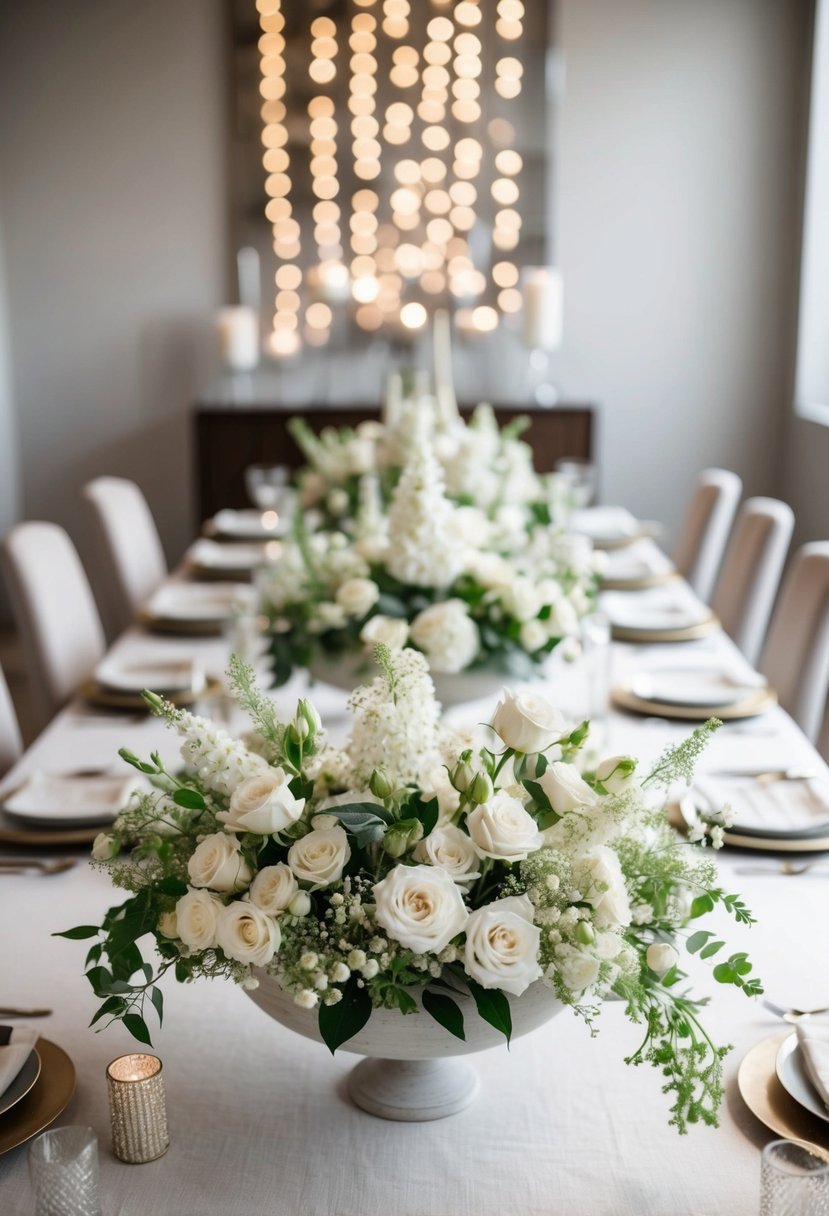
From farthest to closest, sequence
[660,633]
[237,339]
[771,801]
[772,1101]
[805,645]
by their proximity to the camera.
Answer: [237,339], [660,633], [805,645], [771,801], [772,1101]

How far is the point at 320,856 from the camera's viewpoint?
1.02 m

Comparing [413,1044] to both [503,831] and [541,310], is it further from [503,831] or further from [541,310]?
[541,310]

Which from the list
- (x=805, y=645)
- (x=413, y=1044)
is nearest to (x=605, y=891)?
(x=413, y=1044)

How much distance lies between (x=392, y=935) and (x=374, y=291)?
5.06 metres

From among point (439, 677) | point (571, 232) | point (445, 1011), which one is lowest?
point (439, 677)

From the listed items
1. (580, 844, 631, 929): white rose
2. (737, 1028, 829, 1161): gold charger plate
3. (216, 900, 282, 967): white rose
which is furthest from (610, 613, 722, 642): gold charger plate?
(216, 900, 282, 967): white rose

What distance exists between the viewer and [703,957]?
1.03m

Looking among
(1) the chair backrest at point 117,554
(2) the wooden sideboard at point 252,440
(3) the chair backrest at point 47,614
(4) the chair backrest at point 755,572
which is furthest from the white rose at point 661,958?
(2) the wooden sideboard at point 252,440

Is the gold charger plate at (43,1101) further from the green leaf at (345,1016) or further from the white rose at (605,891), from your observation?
the white rose at (605,891)

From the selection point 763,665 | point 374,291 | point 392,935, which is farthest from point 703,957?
point 374,291

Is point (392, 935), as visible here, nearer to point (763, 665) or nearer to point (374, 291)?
point (763, 665)

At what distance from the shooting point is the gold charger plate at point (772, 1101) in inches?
43.7

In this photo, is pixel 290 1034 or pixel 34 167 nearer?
pixel 290 1034

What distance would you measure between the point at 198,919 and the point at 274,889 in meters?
0.07
